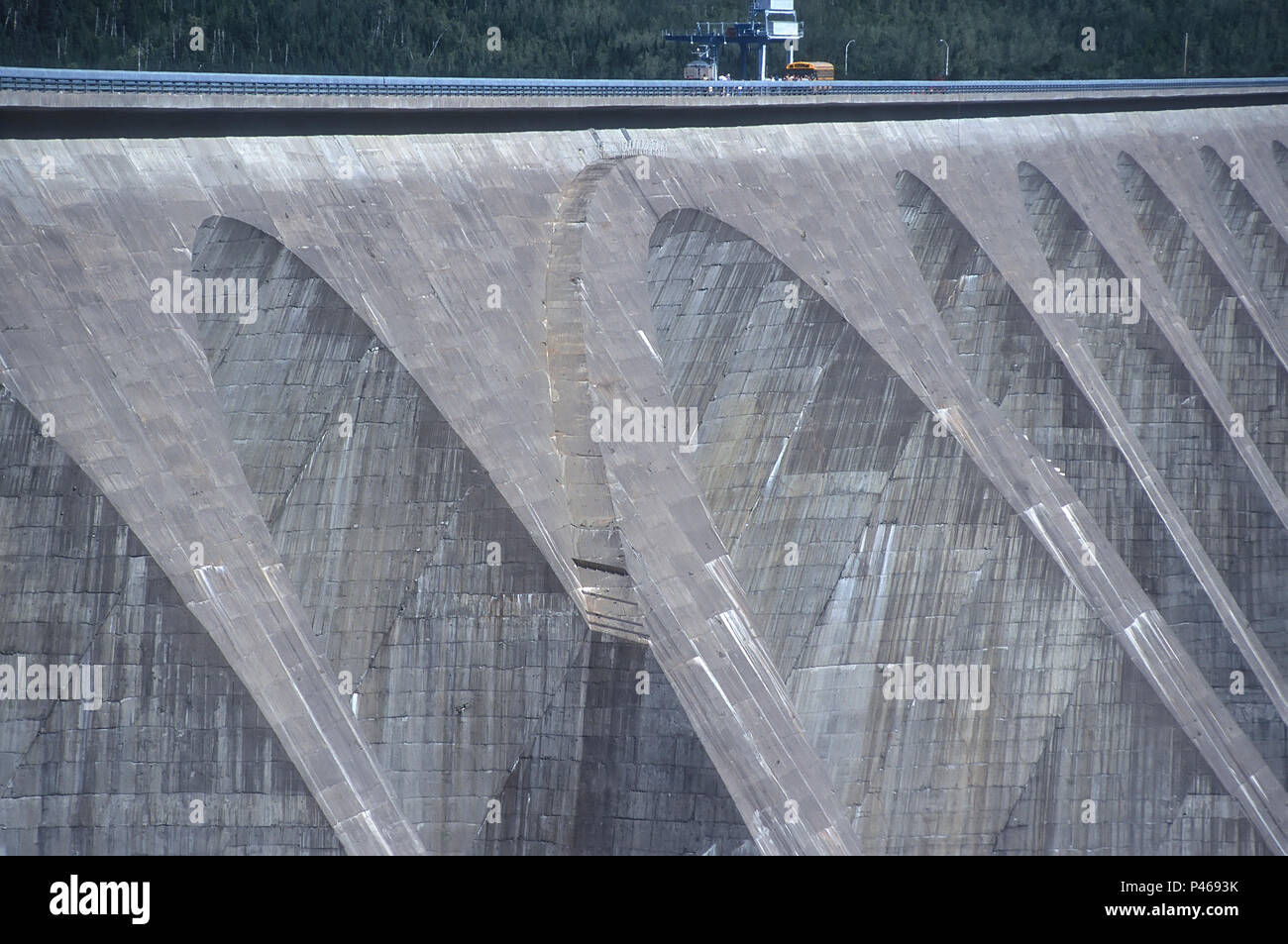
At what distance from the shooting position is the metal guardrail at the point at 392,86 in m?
18.5

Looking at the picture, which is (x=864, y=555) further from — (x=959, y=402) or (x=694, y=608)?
(x=694, y=608)

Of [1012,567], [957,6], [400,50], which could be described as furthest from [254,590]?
[957,6]

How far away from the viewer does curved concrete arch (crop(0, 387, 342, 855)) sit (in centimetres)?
1442

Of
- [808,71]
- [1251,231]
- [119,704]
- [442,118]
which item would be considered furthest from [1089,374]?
[119,704]

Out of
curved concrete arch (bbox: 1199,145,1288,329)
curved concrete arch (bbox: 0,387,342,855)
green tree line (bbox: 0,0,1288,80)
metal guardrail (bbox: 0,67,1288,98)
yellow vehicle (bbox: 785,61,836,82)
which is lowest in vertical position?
curved concrete arch (bbox: 0,387,342,855)

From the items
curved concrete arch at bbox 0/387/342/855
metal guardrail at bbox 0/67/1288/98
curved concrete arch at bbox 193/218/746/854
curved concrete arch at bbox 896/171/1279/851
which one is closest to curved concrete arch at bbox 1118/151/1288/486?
metal guardrail at bbox 0/67/1288/98

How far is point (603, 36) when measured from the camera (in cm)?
5209

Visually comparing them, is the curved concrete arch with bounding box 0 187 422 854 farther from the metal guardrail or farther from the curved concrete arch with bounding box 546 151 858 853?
the curved concrete arch with bounding box 546 151 858 853

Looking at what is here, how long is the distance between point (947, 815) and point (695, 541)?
7573mm

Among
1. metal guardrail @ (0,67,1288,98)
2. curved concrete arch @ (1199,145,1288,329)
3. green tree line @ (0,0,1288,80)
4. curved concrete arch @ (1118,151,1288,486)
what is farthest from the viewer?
green tree line @ (0,0,1288,80)

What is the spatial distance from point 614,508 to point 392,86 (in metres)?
7.29

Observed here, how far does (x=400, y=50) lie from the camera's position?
1810 inches

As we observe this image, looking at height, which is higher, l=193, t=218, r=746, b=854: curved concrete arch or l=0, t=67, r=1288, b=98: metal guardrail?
l=0, t=67, r=1288, b=98: metal guardrail

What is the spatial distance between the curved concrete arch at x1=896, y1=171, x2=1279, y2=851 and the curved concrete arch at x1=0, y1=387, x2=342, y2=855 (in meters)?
13.0
